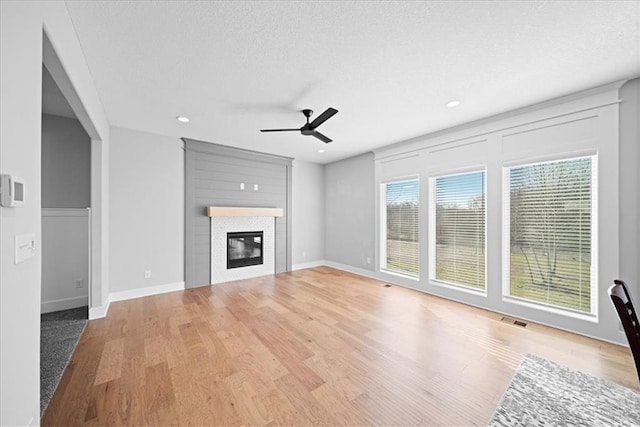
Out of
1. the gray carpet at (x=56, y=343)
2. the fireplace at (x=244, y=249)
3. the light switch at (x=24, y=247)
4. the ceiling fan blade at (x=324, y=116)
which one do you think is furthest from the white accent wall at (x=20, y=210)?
Result: the fireplace at (x=244, y=249)

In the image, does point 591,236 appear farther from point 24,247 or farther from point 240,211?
point 240,211

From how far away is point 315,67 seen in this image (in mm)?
2273

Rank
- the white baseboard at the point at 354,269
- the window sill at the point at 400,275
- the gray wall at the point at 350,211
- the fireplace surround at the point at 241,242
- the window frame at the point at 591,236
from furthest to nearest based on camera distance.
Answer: the gray wall at the point at 350,211 → the white baseboard at the point at 354,269 → the fireplace surround at the point at 241,242 → the window sill at the point at 400,275 → the window frame at the point at 591,236

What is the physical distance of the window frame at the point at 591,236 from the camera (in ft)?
8.72

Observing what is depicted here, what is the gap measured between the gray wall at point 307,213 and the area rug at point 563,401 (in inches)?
179

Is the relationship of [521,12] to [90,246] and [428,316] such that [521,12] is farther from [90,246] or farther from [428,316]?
[90,246]

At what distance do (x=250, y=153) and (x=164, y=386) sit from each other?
13.6 ft

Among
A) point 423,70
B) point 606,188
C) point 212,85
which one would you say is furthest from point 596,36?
point 212,85

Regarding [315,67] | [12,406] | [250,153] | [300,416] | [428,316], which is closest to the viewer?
[12,406]

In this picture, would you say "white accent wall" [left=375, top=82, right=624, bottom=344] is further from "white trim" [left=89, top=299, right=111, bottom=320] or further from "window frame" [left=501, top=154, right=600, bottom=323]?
"white trim" [left=89, top=299, right=111, bottom=320]

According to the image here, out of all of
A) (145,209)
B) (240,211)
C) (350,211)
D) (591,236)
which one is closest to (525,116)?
(591,236)

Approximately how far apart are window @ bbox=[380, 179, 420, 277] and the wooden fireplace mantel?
2299 mm

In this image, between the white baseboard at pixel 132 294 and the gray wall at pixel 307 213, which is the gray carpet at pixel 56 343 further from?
the gray wall at pixel 307 213

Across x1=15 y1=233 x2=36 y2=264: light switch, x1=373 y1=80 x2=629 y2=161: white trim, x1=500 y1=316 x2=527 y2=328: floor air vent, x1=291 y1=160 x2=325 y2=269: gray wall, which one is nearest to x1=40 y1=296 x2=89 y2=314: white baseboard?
x1=15 y1=233 x2=36 y2=264: light switch
